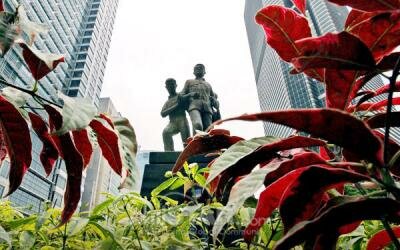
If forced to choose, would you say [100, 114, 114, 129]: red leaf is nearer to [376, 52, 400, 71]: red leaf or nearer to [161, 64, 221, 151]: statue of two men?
[376, 52, 400, 71]: red leaf

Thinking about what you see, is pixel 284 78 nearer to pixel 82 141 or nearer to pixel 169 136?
pixel 169 136

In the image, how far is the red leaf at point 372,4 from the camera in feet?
1.14

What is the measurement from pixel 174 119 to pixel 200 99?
48 cm

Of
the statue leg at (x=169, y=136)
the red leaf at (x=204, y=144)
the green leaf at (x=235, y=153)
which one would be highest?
the statue leg at (x=169, y=136)

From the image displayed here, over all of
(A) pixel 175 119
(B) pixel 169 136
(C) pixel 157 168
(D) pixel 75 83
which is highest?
(D) pixel 75 83

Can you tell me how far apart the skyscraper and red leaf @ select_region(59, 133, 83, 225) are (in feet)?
124

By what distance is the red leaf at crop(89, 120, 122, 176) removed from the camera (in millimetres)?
454

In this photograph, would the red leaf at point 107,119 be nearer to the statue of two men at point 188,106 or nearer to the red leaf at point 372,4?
the red leaf at point 372,4

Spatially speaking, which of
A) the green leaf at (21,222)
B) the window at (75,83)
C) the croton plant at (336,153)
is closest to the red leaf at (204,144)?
the croton plant at (336,153)

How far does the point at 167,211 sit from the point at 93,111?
0.39 metres

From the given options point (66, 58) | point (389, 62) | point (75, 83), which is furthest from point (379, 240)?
point (75, 83)

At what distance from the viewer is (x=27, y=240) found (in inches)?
21.5

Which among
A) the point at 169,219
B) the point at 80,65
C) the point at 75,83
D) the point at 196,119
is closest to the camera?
the point at 169,219

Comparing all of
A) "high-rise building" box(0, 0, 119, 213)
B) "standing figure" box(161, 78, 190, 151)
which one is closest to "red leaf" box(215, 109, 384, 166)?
"standing figure" box(161, 78, 190, 151)
